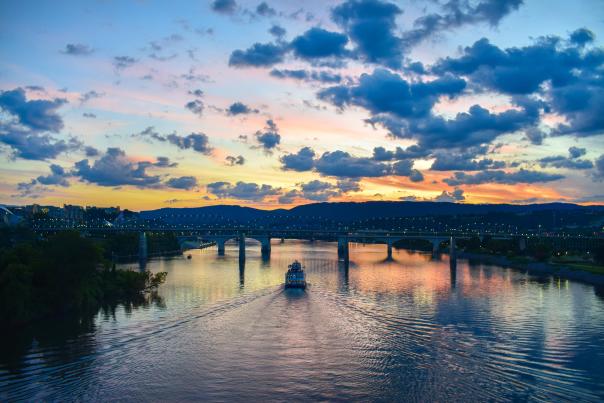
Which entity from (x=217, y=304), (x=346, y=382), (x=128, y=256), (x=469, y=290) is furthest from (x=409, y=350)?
(x=128, y=256)

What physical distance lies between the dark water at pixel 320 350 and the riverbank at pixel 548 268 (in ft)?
77.3

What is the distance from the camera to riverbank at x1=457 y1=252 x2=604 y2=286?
3051 inches

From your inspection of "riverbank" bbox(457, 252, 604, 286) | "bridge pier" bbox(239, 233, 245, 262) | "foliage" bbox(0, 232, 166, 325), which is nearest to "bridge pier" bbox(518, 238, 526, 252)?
"riverbank" bbox(457, 252, 604, 286)

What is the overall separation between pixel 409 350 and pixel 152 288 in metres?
38.7

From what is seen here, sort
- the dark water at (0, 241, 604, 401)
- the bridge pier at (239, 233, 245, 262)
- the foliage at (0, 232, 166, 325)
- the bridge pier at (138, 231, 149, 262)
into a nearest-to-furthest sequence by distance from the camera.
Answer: the dark water at (0, 241, 604, 401), the foliage at (0, 232, 166, 325), the bridge pier at (239, 233, 245, 262), the bridge pier at (138, 231, 149, 262)

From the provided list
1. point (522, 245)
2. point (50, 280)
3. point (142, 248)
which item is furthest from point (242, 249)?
point (50, 280)

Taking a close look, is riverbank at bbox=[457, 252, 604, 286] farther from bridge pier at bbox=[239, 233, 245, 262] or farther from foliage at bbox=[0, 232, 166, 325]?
foliage at bbox=[0, 232, 166, 325]

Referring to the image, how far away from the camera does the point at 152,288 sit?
6294 cm

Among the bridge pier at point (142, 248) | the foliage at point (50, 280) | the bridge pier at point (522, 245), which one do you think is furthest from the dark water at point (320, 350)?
the bridge pier at point (522, 245)

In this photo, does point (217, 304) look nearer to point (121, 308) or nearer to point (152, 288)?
point (121, 308)

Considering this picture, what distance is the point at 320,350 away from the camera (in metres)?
34.1

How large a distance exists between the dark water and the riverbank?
2357cm

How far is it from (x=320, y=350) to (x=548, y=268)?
238ft

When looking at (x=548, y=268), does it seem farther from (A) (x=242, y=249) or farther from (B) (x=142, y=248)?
(B) (x=142, y=248)
